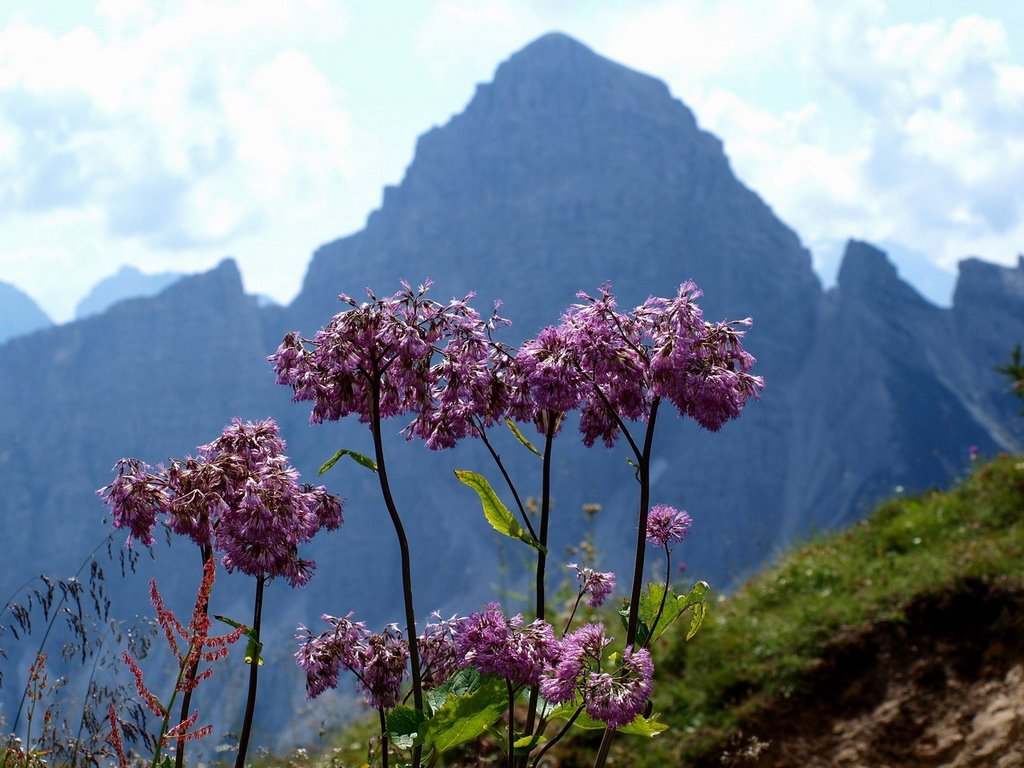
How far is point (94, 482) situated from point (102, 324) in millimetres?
32786

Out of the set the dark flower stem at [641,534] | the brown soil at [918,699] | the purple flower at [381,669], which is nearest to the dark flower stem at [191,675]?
the purple flower at [381,669]

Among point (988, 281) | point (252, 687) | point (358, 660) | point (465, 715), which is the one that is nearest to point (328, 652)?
point (358, 660)

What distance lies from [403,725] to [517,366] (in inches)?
37.9

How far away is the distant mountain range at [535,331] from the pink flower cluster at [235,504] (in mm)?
132082

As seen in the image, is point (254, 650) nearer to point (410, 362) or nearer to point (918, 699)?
point (410, 362)

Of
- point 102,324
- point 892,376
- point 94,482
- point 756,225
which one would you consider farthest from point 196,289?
point 892,376

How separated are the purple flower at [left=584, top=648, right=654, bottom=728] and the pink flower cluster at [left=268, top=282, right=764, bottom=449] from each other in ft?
1.86

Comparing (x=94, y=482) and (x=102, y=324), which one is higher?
(x=102, y=324)

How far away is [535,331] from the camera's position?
15625 centimetres

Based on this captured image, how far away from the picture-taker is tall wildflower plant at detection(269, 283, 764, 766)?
2125 millimetres

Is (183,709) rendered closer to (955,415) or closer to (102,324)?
(955,415)

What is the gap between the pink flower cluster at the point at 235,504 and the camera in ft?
7.72

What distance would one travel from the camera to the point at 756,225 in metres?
185

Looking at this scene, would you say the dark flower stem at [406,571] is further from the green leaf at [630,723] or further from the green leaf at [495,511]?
the green leaf at [630,723]
